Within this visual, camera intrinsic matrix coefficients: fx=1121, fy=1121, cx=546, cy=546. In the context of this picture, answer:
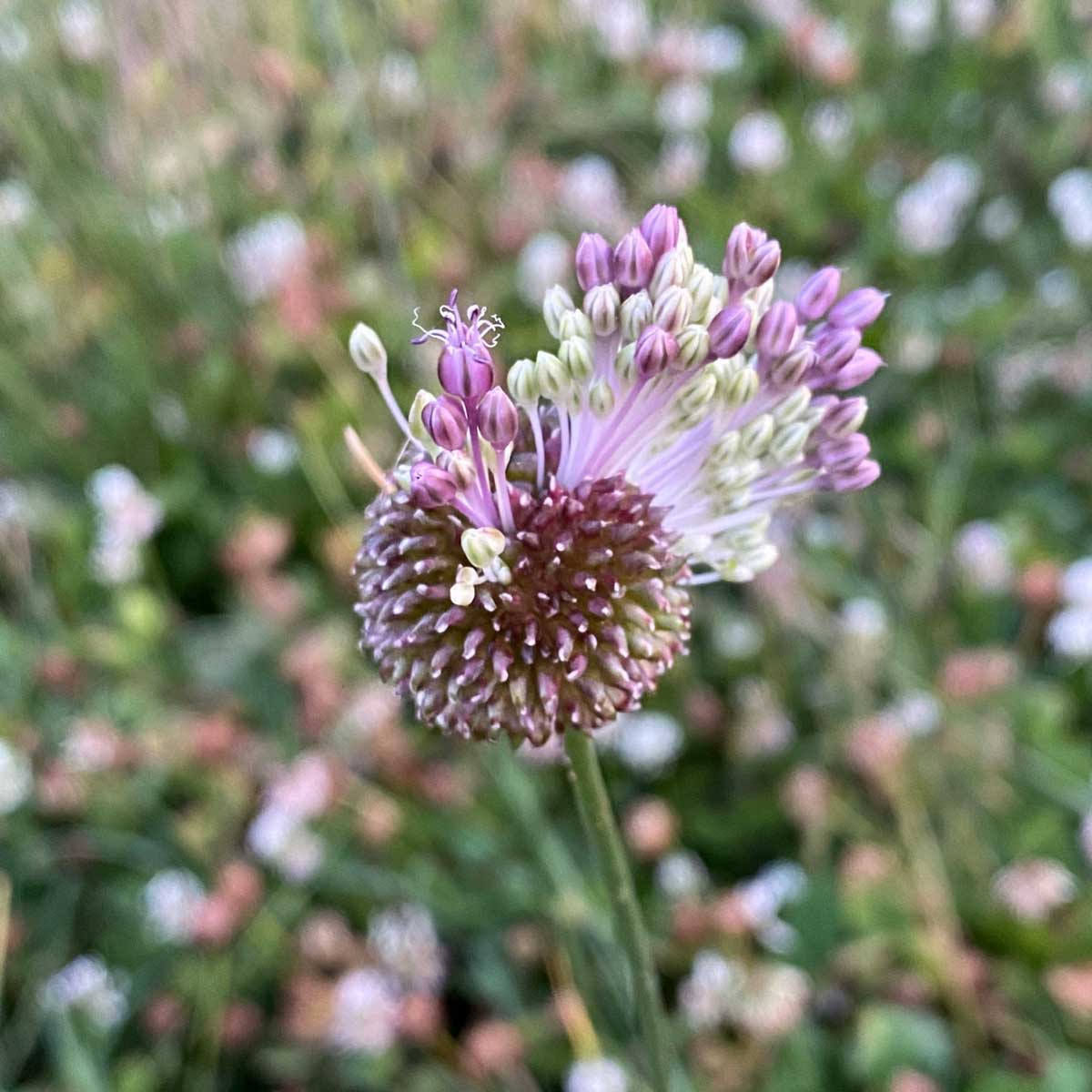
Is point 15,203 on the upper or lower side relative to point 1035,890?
upper

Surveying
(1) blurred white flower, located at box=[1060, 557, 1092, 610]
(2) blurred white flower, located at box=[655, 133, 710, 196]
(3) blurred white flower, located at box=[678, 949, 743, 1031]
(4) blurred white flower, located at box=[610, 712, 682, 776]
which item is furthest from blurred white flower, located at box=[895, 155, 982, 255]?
(3) blurred white flower, located at box=[678, 949, 743, 1031]

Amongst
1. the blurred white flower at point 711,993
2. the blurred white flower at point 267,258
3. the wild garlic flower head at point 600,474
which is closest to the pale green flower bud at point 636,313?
the wild garlic flower head at point 600,474

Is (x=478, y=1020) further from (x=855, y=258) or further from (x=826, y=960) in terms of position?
(x=855, y=258)

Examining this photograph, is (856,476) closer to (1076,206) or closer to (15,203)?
(1076,206)

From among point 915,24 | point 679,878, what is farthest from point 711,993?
point 915,24

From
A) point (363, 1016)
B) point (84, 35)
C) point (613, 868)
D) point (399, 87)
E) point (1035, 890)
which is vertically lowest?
point (1035, 890)

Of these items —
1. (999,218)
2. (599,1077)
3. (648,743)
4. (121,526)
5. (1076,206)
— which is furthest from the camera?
(999,218)
